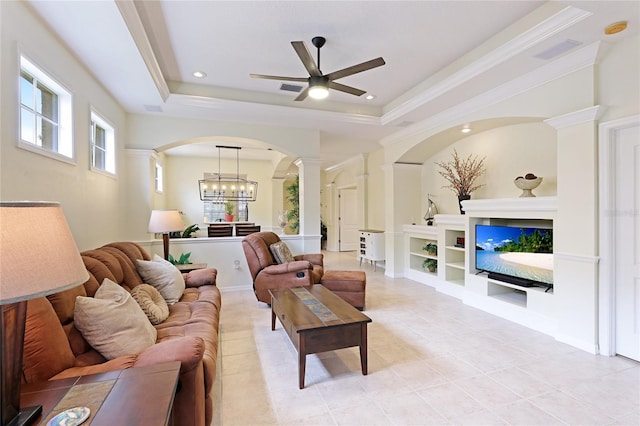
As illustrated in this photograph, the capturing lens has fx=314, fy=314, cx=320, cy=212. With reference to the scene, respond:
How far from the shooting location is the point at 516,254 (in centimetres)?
382

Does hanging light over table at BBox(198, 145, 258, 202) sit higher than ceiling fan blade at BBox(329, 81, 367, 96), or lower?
lower

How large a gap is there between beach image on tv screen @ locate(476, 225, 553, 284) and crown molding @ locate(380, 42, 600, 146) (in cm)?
162

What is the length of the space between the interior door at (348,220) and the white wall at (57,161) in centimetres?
684

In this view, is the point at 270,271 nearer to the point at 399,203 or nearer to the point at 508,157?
the point at 399,203

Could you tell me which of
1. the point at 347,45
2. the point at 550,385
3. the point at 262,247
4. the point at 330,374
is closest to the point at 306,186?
the point at 262,247

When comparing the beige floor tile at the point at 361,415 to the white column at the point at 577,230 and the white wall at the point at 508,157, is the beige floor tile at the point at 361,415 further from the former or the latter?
the white wall at the point at 508,157

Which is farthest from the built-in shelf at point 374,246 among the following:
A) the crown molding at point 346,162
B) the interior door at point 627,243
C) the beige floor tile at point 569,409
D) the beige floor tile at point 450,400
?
the beige floor tile at point 569,409

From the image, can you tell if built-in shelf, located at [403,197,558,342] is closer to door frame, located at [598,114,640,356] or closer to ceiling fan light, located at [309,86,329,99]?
door frame, located at [598,114,640,356]

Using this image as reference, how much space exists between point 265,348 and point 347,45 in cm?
319

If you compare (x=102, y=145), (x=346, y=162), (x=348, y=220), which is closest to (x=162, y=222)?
(x=102, y=145)

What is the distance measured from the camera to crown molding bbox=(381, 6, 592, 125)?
2543 mm

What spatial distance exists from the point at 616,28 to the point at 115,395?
416cm

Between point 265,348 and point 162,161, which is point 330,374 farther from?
point 162,161

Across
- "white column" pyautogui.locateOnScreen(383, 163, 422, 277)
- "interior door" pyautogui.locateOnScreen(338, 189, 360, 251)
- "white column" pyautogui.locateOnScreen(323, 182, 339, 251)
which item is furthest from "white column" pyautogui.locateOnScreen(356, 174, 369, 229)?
"white column" pyautogui.locateOnScreen(323, 182, 339, 251)
